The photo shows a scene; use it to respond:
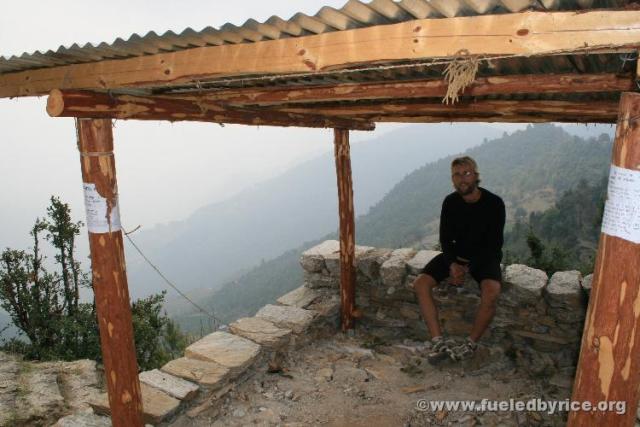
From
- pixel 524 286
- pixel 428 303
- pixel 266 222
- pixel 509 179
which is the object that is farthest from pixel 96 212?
pixel 266 222

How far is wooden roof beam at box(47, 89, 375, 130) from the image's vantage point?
214 cm

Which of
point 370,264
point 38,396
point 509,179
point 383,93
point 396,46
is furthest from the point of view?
point 509,179

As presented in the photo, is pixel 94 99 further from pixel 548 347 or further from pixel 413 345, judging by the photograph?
pixel 548 347

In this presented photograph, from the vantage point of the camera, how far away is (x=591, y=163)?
4003 cm

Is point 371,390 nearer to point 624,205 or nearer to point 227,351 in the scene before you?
point 227,351

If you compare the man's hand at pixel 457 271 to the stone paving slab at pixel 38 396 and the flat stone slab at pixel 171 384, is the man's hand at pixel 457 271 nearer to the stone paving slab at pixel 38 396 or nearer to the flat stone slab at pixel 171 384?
the flat stone slab at pixel 171 384

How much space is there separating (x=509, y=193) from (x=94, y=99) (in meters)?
50.4

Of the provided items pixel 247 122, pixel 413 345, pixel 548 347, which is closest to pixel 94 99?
pixel 247 122

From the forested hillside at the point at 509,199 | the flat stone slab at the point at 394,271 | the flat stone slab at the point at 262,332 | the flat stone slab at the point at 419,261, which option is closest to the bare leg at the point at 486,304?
the flat stone slab at the point at 419,261

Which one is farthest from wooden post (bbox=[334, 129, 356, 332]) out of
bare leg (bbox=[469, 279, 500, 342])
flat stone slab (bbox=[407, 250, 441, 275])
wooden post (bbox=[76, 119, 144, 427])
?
wooden post (bbox=[76, 119, 144, 427])

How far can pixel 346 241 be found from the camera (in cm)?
459

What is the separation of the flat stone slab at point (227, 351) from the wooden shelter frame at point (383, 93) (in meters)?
0.98

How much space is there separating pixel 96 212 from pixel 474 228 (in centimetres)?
299

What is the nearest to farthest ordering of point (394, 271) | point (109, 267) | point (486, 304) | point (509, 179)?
point (109, 267)
point (486, 304)
point (394, 271)
point (509, 179)
